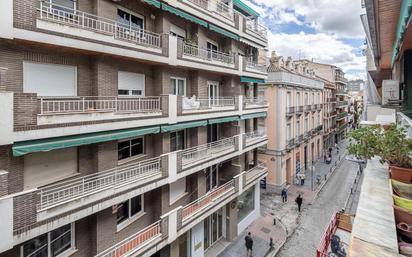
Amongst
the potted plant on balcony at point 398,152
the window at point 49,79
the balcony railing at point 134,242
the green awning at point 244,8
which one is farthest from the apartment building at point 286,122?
the window at point 49,79

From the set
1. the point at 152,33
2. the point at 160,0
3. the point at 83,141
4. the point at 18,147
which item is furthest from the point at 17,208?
the point at 160,0

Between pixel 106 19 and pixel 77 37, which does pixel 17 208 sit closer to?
pixel 77 37

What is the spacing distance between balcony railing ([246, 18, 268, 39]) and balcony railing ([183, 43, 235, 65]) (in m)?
3.69

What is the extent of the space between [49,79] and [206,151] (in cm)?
813

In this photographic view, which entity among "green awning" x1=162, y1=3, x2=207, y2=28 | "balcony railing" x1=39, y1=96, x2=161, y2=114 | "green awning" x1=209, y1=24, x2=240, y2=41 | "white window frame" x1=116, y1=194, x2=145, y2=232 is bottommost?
"white window frame" x1=116, y1=194, x2=145, y2=232

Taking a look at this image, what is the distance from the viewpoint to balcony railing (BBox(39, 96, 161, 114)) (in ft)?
23.0

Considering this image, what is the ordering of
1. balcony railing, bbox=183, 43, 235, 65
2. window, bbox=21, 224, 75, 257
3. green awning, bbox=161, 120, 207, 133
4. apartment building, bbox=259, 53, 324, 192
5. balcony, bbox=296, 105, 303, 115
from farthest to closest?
balcony, bbox=296, 105, 303, 115 < apartment building, bbox=259, 53, 324, 192 < balcony railing, bbox=183, 43, 235, 65 < green awning, bbox=161, 120, 207, 133 < window, bbox=21, 224, 75, 257

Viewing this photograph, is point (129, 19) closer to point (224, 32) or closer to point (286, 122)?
point (224, 32)

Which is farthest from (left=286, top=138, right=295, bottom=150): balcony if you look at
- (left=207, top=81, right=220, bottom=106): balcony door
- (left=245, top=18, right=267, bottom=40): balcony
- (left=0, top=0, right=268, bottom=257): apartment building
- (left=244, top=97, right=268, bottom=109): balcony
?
(left=207, top=81, right=220, bottom=106): balcony door

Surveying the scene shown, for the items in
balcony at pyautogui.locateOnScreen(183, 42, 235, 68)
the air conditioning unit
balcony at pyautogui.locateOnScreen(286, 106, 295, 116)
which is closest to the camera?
the air conditioning unit

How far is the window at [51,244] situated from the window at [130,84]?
5.20 metres

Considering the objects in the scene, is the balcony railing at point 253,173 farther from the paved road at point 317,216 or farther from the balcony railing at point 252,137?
the paved road at point 317,216

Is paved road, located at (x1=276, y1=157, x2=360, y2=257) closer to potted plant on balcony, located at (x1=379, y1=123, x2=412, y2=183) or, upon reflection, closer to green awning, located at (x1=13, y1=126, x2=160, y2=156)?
potted plant on balcony, located at (x1=379, y1=123, x2=412, y2=183)

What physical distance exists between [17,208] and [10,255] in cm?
187
